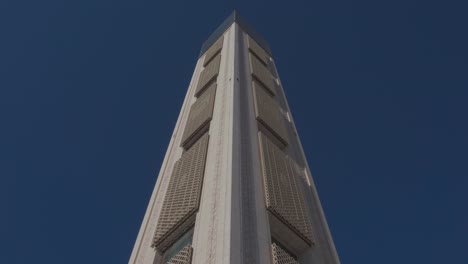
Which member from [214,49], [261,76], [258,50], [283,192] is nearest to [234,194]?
[283,192]

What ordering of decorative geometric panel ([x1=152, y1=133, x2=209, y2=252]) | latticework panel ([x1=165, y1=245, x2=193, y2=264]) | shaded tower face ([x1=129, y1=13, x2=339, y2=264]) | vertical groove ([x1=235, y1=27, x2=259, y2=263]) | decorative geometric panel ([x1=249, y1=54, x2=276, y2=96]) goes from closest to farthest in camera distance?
1. vertical groove ([x1=235, y1=27, x2=259, y2=263])
2. latticework panel ([x1=165, y1=245, x2=193, y2=264])
3. shaded tower face ([x1=129, y1=13, x2=339, y2=264])
4. decorative geometric panel ([x1=152, y1=133, x2=209, y2=252])
5. decorative geometric panel ([x1=249, y1=54, x2=276, y2=96])

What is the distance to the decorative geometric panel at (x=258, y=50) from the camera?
21220 mm

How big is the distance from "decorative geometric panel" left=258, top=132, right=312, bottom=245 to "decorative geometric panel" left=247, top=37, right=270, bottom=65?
1025cm

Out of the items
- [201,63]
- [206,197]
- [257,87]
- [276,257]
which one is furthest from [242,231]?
[201,63]

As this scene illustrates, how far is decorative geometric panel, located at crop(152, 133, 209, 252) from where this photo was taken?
8766mm

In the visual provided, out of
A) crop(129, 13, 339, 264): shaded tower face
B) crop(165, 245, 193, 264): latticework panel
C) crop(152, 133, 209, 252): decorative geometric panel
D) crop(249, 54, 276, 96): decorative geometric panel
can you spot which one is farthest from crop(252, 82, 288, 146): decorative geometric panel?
crop(165, 245, 193, 264): latticework panel

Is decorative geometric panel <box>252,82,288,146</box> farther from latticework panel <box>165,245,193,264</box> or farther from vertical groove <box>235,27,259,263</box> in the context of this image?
latticework panel <box>165,245,193,264</box>

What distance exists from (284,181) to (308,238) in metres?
1.51

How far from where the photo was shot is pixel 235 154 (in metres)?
9.30

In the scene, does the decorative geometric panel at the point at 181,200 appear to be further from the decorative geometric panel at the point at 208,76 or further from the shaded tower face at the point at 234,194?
the decorative geometric panel at the point at 208,76

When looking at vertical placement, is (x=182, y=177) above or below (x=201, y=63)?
below

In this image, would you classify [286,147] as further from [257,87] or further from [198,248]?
[198,248]

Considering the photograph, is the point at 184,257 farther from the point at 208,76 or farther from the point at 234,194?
the point at 208,76

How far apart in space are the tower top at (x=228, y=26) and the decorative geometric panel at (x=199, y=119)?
9.34 meters
